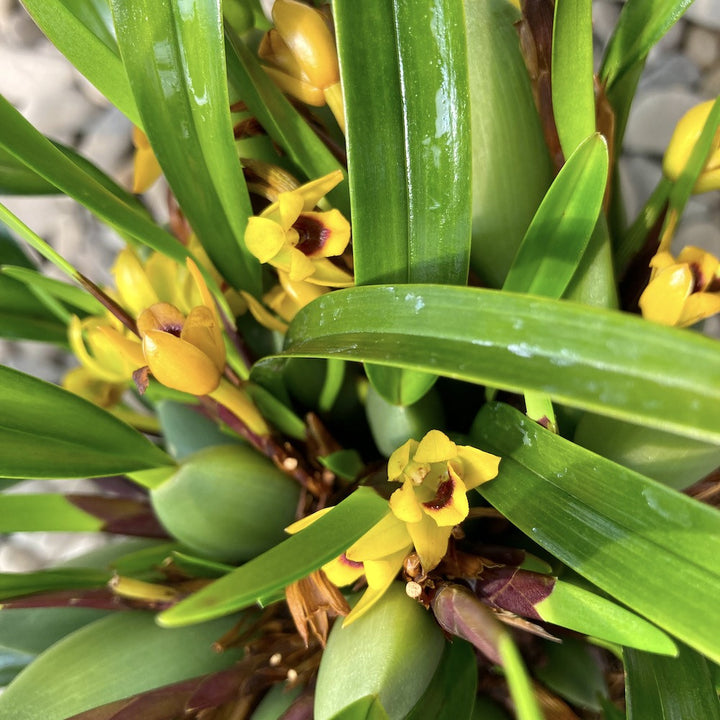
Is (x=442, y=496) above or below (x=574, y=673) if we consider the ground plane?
above

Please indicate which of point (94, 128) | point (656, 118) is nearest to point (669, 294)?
point (656, 118)

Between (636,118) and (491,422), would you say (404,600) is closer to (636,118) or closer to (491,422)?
(491,422)

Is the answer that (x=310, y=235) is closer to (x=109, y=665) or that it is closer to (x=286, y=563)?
(x=286, y=563)

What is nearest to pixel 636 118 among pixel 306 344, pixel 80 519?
pixel 306 344

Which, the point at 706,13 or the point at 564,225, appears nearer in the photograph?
the point at 564,225

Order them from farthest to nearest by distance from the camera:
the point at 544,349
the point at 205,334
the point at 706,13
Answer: the point at 706,13, the point at 205,334, the point at 544,349

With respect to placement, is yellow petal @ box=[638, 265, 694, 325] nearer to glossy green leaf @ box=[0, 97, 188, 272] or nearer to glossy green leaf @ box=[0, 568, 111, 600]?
glossy green leaf @ box=[0, 97, 188, 272]

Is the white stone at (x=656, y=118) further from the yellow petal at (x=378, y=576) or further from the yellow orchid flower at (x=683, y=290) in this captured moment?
the yellow petal at (x=378, y=576)

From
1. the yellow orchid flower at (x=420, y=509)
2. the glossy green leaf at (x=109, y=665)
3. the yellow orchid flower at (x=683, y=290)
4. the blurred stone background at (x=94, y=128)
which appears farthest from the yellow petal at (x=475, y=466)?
the blurred stone background at (x=94, y=128)
